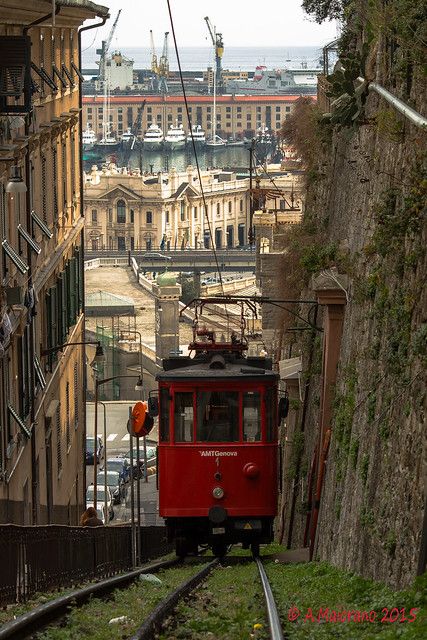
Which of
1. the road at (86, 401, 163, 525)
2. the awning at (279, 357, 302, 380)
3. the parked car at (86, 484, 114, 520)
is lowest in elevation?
the road at (86, 401, 163, 525)

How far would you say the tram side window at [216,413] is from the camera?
18.1 m

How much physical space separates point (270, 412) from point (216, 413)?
0.62 meters

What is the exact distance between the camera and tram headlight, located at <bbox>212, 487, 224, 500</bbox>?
1820 cm

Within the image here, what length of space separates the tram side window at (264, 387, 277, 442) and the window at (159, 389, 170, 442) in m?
1.09

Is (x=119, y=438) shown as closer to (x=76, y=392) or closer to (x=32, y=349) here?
(x=76, y=392)

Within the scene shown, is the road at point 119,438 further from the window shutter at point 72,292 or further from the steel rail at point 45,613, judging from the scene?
the steel rail at point 45,613

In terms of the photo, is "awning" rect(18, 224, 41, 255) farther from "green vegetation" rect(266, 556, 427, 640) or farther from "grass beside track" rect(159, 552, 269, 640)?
"green vegetation" rect(266, 556, 427, 640)

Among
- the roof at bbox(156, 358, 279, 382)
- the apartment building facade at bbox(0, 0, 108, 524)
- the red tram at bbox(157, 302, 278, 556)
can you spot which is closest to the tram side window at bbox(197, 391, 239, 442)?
the red tram at bbox(157, 302, 278, 556)

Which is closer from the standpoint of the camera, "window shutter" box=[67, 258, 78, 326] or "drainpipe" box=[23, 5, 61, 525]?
"drainpipe" box=[23, 5, 61, 525]

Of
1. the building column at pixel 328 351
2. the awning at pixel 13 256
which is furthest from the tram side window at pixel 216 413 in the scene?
the awning at pixel 13 256

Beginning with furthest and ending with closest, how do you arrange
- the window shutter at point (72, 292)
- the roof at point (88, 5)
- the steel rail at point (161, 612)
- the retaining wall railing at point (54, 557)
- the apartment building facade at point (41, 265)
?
the window shutter at point (72, 292)
the roof at point (88, 5)
the apartment building facade at point (41, 265)
the retaining wall railing at point (54, 557)
the steel rail at point (161, 612)

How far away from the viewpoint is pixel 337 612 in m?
10.1

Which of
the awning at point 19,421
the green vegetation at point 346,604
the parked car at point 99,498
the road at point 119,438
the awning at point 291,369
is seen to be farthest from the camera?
the road at point 119,438

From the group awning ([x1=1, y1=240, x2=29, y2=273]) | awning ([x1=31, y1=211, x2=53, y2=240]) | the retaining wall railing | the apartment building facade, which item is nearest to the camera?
the retaining wall railing
